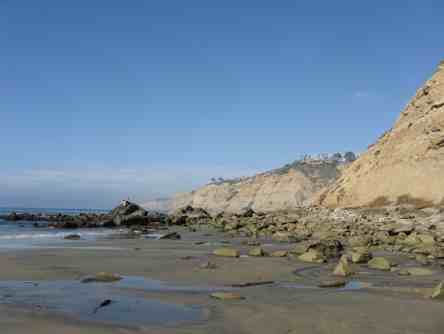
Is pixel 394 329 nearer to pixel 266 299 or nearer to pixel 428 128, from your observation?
pixel 266 299

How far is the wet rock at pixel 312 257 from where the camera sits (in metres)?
12.0

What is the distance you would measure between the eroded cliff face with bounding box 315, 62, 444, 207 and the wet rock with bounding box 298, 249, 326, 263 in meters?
17.9

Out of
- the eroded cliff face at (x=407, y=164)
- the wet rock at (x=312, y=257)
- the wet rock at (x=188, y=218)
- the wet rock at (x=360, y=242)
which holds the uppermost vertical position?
the eroded cliff face at (x=407, y=164)

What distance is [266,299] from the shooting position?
7.15 meters

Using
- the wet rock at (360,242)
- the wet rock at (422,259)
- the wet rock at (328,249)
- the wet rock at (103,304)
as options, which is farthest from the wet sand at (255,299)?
the wet rock at (360,242)

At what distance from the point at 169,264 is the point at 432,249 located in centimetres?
797

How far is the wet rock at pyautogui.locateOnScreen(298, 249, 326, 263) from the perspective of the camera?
12.0 metres

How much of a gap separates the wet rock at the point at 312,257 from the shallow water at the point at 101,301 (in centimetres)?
469

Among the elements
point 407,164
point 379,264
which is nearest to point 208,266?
point 379,264

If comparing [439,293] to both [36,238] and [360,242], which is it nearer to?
[360,242]

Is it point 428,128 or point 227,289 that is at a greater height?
point 428,128

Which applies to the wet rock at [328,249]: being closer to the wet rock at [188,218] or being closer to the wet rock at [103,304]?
the wet rock at [103,304]

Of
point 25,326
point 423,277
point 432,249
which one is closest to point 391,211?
point 432,249

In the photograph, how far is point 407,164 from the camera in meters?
32.5
